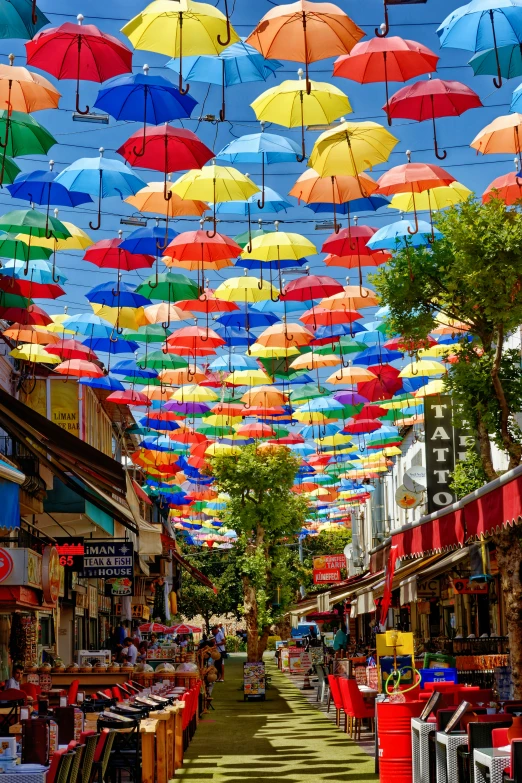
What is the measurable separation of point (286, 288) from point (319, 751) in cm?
770

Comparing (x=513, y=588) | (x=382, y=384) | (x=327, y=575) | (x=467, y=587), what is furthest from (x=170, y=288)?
(x=327, y=575)

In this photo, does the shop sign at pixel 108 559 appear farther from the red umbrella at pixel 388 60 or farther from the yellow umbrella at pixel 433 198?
the red umbrella at pixel 388 60

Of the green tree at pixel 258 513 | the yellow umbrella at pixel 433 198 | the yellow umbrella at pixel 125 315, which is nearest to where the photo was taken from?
the yellow umbrella at pixel 433 198

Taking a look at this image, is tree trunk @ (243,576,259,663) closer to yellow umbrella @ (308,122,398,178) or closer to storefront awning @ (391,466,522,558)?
storefront awning @ (391,466,522,558)

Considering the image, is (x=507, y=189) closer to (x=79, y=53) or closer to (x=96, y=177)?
(x=96, y=177)

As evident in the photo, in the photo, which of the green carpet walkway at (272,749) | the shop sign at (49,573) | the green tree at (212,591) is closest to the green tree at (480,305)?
the green carpet walkway at (272,749)

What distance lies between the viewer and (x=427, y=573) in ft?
77.5

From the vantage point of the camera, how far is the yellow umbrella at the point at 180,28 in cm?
1070

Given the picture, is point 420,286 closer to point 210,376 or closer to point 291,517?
point 210,376

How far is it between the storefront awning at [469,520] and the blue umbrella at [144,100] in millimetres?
5497

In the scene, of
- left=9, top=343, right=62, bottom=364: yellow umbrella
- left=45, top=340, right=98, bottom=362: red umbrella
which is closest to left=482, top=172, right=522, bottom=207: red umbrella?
left=45, top=340, right=98, bottom=362: red umbrella

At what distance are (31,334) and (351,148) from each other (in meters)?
9.60

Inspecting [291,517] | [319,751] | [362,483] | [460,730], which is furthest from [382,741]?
[362,483]

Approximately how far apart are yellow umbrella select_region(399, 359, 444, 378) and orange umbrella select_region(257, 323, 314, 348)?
3.57 metres
